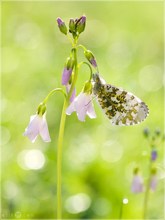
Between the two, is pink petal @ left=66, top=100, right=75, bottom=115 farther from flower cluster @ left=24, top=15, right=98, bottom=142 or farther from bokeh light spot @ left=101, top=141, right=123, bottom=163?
bokeh light spot @ left=101, top=141, right=123, bottom=163

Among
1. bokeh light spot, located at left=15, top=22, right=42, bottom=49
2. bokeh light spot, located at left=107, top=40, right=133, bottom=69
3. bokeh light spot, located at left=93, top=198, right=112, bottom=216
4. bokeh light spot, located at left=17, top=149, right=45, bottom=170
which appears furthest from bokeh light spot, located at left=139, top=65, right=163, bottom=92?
bokeh light spot, located at left=93, top=198, right=112, bottom=216

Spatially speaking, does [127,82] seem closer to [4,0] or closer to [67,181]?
[67,181]

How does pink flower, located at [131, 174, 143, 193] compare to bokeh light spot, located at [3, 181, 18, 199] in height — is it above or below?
below

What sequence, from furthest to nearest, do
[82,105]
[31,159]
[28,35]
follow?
1. [28,35]
2. [31,159]
3. [82,105]

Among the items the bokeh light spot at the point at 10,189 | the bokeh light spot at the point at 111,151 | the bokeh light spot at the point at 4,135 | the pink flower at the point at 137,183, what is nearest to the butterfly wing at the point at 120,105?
the pink flower at the point at 137,183

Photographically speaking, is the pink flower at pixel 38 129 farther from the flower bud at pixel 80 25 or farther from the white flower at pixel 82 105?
the flower bud at pixel 80 25

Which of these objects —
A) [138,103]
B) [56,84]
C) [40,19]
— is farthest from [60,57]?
[138,103]

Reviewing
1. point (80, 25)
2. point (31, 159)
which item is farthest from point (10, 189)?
point (80, 25)

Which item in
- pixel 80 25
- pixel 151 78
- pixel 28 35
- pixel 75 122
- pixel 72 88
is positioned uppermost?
pixel 28 35

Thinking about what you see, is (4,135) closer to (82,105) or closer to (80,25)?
(82,105)
